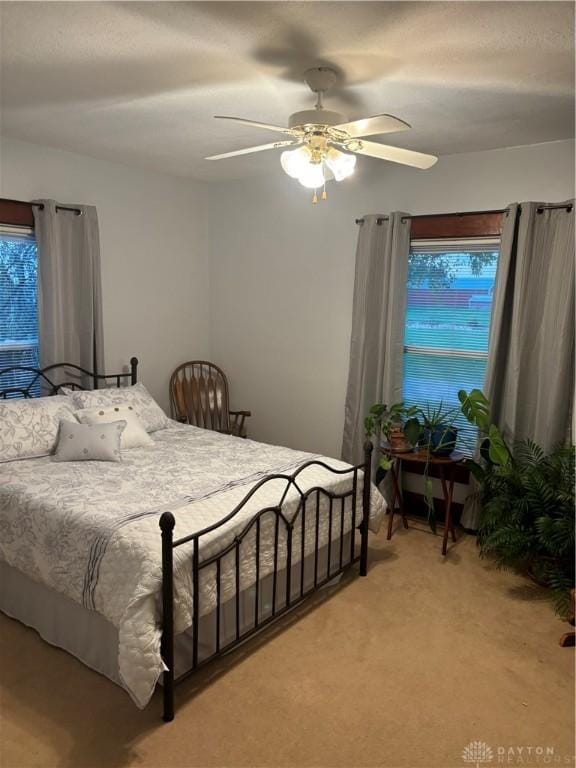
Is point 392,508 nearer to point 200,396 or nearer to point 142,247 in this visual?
point 200,396

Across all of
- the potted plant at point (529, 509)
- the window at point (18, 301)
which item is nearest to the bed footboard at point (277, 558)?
the potted plant at point (529, 509)

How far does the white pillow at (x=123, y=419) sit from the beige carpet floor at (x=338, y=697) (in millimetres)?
1151

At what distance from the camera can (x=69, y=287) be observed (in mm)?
3926

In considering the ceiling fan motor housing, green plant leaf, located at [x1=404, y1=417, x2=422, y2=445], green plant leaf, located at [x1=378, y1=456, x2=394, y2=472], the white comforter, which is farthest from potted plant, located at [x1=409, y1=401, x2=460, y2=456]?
the ceiling fan motor housing

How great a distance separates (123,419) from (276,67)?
2.15 metres

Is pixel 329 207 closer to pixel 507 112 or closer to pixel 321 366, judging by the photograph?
pixel 321 366

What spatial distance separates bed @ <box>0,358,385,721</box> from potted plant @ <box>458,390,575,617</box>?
73cm

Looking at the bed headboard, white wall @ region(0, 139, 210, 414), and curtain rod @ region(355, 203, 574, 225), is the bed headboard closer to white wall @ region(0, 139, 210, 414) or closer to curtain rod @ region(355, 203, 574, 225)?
white wall @ region(0, 139, 210, 414)

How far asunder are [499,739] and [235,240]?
13.1 feet

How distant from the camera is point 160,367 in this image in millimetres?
4758

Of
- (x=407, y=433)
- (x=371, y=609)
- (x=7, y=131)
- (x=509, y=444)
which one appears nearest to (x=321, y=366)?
(x=407, y=433)

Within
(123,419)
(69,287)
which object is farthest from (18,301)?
(123,419)

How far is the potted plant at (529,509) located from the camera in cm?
296

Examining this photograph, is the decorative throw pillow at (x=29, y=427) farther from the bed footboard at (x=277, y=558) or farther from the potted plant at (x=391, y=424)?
the potted plant at (x=391, y=424)
